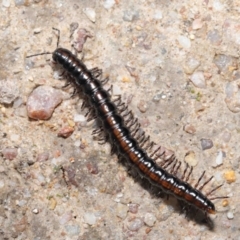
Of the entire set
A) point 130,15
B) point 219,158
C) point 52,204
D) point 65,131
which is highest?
point 130,15

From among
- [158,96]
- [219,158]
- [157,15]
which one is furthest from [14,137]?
[219,158]

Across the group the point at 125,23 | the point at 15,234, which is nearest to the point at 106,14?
the point at 125,23

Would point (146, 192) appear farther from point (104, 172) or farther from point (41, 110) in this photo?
point (41, 110)

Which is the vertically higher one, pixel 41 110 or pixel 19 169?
pixel 41 110

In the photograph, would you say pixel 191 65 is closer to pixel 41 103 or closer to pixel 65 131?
pixel 65 131

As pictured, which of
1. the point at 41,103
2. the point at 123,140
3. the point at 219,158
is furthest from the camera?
the point at 219,158

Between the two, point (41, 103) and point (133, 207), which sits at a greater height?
point (41, 103)
